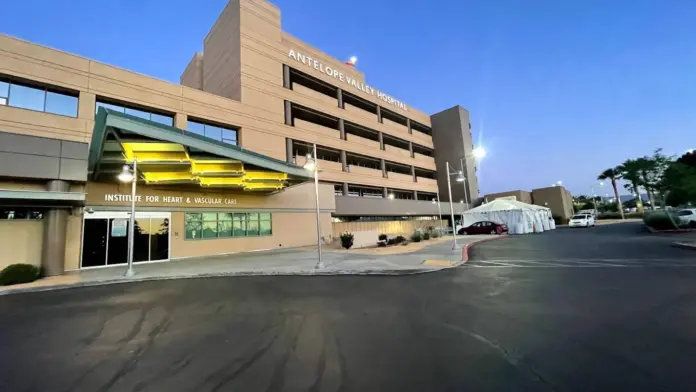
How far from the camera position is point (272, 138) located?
2566 centimetres

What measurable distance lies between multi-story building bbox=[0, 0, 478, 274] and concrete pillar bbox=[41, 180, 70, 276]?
6 centimetres

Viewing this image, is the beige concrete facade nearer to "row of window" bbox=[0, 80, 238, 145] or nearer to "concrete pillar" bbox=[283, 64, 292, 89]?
"concrete pillar" bbox=[283, 64, 292, 89]

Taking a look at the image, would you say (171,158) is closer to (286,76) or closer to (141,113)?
(141,113)

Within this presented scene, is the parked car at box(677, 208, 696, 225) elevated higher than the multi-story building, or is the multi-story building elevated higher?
the multi-story building

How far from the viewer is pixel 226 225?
21.5 m

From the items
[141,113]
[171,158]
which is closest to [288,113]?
[141,113]

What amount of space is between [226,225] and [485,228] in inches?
1091

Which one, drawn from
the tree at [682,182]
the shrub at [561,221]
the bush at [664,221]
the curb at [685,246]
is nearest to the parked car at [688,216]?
the bush at [664,221]

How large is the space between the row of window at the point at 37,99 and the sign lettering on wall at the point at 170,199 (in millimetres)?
4841

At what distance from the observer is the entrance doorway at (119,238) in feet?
52.8

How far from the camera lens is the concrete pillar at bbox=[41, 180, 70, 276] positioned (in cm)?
1408

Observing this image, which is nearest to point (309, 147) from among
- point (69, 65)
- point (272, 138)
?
point (272, 138)

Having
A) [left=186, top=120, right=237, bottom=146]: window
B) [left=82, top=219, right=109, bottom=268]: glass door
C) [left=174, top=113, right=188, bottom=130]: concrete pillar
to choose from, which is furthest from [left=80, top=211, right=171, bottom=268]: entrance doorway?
→ [left=186, top=120, right=237, bottom=146]: window

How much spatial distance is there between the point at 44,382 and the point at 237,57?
2650 centimetres
